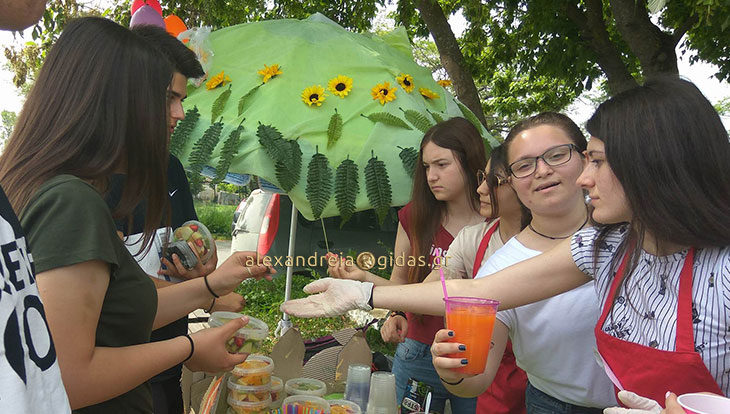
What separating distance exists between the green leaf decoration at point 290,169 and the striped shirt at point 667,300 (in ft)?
5.06

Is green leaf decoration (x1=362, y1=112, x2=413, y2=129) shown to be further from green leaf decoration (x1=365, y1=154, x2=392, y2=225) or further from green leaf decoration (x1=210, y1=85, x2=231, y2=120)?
green leaf decoration (x1=210, y1=85, x2=231, y2=120)

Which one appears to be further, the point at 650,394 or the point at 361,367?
the point at 361,367

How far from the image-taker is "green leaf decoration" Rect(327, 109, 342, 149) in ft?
9.25

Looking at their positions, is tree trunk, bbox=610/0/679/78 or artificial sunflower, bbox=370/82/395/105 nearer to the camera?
artificial sunflower, bbox=370/82/395/105

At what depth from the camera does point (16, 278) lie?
0.70 m

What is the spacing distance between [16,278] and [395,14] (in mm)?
8328

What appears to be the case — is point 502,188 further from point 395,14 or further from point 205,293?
point 395,14

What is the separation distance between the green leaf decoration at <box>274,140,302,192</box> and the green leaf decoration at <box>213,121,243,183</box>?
0.71ft

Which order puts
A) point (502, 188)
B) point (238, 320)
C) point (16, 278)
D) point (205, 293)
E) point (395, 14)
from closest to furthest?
point (16, 278) < point (238, 320) < point (205, 293) < point (502, 188) < point (395, 14)

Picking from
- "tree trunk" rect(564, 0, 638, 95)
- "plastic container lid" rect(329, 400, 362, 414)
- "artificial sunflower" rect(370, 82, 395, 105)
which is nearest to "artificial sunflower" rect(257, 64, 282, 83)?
"artificial sunflower" rect(370, 82, 395, 105)

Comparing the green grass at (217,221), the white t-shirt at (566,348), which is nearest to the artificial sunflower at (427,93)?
the white t-shirt at (566,348)

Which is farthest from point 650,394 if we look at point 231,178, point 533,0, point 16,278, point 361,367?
point 533,0

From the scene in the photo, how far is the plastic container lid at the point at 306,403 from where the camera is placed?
1.87m

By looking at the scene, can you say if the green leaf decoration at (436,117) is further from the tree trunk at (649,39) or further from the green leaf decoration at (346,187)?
the tree trunk at (649,39)
